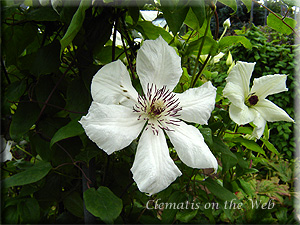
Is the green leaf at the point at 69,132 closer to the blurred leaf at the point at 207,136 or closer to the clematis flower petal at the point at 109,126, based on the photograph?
the clematis flower petal at the point at 109,126

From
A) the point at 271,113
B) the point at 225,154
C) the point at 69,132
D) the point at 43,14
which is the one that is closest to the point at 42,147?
the point at 69,132

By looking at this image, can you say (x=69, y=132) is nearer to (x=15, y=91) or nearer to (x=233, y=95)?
(x=15, y=91)

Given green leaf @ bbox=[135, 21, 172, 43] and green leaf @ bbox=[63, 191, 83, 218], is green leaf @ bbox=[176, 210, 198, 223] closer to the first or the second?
green leaf @ bbox=[63, 191, 83, 218]

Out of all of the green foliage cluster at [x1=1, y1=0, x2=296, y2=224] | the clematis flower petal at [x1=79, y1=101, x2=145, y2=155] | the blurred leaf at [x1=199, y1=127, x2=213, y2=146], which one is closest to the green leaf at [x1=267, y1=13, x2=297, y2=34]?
the green foliage cluster at [x1=1, y1=0, x2=296, y2=224]

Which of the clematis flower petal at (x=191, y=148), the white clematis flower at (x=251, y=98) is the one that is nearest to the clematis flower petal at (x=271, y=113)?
the white clematis flower at (x=251, y=98)

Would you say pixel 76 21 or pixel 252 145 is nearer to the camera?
→ pixel 76 21
